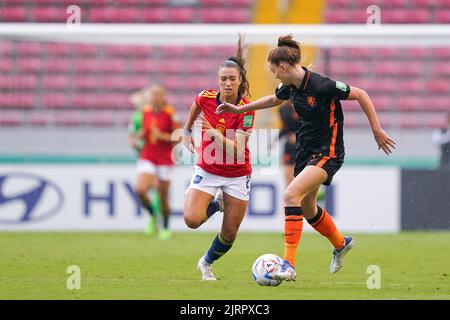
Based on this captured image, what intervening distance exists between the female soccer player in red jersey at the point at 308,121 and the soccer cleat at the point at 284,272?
0.04m

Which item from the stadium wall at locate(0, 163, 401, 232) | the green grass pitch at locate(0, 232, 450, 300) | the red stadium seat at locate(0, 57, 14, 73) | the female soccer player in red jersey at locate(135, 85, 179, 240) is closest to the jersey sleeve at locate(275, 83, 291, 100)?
the green grass pitch at locate(0, 232, 450, 300)

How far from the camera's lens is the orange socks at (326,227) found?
8.22m

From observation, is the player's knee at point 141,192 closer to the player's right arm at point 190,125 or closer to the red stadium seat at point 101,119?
the red stadium seat at point 101,119

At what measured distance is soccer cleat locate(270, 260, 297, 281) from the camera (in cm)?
738

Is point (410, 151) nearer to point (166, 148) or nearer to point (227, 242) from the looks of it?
point (166, 148)

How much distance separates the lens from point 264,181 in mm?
14117

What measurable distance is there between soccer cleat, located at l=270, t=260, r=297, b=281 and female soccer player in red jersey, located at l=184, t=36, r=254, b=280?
0.83 m

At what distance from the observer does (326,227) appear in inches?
324

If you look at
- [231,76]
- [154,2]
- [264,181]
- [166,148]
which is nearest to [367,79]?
[264,181]

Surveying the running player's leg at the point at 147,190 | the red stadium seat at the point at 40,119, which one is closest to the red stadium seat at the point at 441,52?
the running player's leg at the point at 147,190

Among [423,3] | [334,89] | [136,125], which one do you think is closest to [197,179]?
[334,89]

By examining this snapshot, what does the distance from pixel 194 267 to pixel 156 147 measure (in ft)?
15.5

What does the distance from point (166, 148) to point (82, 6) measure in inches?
152

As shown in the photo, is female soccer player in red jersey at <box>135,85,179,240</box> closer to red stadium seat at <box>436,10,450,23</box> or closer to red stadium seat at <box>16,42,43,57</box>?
red stadium seat at <box>16,42,43,57</box>
